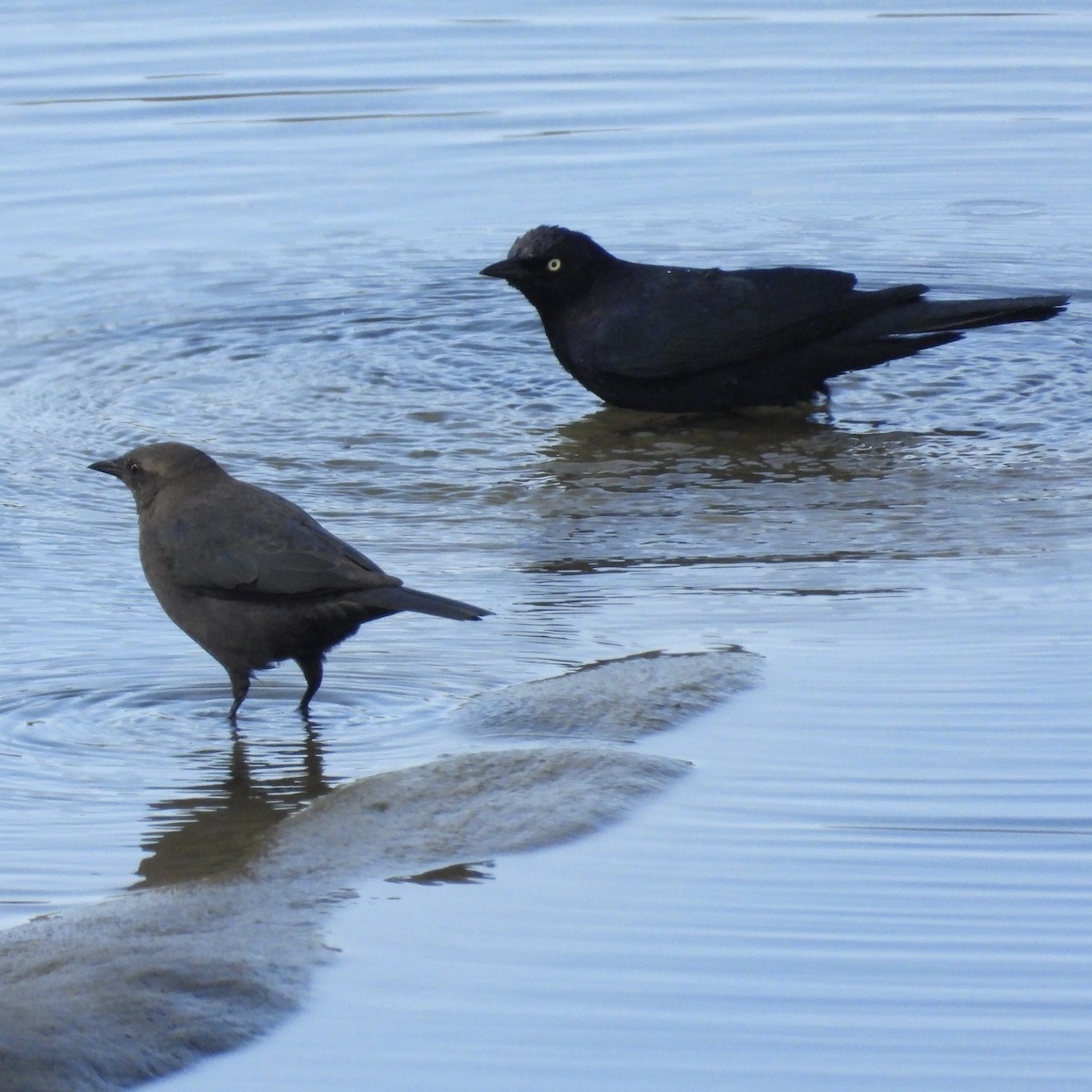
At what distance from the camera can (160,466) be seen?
17.9ft

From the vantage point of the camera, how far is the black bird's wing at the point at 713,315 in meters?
7.80

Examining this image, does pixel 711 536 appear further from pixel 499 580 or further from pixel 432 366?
pixel 432 366

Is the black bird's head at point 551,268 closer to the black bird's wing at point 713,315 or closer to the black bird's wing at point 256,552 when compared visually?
the black bird's wing at point 713,315

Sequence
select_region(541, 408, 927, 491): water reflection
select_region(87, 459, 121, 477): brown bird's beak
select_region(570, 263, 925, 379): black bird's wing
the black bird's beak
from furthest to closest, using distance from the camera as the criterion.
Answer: the black bird's beak → select_region(570, 263, 925, 379): black bird's wing → select_region(541, 408, 927, 491): water reflection → select_region(87, 459, 121, 477): brown bird's beak

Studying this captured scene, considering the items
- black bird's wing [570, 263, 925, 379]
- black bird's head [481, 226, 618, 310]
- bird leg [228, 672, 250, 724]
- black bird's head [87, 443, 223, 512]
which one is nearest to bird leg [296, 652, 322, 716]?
bird leg [228, 672, 250, 724]

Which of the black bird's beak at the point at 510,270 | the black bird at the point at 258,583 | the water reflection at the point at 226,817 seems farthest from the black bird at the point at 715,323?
the water reflection at the point at 226,817

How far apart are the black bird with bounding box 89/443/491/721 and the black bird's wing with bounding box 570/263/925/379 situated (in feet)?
8.88

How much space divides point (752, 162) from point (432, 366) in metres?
4.08

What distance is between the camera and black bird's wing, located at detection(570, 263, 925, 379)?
7805mm

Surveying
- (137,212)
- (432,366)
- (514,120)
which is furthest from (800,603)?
(514,120)

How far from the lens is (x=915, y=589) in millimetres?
5637

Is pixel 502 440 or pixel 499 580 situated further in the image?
pixel 502 440

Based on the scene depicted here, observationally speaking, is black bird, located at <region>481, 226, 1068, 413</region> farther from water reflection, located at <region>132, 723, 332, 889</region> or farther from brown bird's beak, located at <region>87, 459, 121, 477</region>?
water reflection, located at <region>132, 723, 332, 889</region>

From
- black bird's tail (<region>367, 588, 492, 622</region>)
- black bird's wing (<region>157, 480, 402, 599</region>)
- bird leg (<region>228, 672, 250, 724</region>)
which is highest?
black bird's wing (<region>157, 480, 402, 599</region>)
